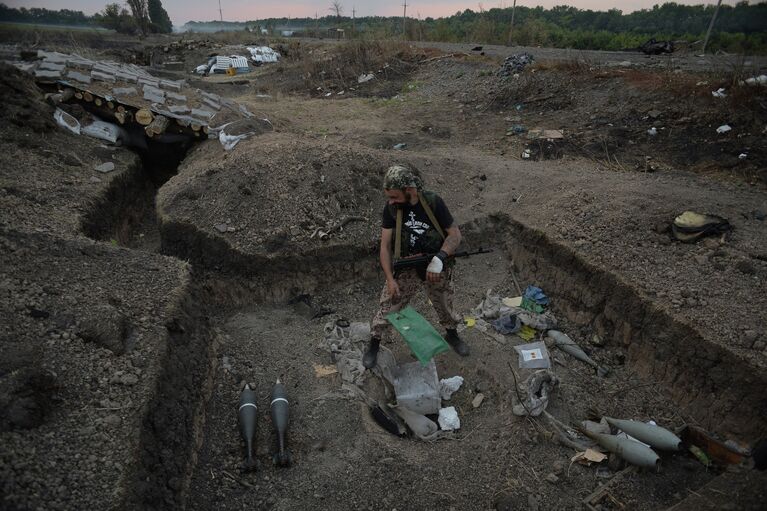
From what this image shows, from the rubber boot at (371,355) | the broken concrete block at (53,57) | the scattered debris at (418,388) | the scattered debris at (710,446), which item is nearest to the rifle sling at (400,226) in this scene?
the rubber boot at (371,355)

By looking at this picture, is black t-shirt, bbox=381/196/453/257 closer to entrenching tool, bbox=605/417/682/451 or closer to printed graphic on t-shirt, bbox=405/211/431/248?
printed graphic on t-shirt, bbox=405/211/431/248

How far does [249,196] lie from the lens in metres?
5.54

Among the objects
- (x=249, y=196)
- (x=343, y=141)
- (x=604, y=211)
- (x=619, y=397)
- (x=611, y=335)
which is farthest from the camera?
(x=343, y=141)

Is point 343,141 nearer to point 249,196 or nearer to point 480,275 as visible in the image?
point 249,196

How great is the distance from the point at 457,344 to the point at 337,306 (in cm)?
163

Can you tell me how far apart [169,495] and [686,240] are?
532cm

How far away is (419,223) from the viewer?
3.55 meters

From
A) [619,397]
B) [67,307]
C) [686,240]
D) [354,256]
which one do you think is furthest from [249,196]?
[686,240]

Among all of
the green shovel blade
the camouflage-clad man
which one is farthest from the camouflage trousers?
the green shovel blade

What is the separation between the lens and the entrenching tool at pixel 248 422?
3066 millimetres

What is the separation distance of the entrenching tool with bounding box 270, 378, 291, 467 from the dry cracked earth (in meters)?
0.10

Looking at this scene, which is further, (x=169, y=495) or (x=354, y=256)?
(x=354, y=256)

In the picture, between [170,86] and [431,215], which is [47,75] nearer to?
[170,86]

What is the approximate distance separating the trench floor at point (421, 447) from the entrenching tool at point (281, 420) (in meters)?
0.08
